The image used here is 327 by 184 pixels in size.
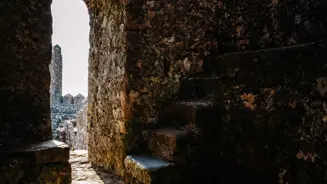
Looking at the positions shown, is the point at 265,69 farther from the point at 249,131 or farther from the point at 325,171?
the point at 325,171

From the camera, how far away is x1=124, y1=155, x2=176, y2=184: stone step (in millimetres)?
1684

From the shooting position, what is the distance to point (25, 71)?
1519 millimetres

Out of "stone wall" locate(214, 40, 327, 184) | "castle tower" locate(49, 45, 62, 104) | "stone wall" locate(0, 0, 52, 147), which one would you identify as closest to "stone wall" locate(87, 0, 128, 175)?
"stone wall" locate(0, 0, 52, 147)

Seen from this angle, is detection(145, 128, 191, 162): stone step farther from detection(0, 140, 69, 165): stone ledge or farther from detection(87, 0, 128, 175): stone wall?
detection(0, 140, 69, 165): stone ledge

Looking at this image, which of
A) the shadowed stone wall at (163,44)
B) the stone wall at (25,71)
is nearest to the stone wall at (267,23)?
the shadowed stone wall at (163,44)

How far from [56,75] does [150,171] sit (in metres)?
21.3

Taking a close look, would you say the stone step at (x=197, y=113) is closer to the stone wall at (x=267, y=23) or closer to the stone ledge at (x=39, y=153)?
the stone wall at (x=267, y=23)

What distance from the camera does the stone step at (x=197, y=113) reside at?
73.8 inches

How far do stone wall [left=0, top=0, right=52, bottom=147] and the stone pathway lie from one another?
0.80 m

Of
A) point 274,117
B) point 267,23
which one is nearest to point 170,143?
point 274,117

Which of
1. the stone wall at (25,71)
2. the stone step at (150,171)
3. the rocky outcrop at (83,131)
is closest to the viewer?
the stone wall at (25,71)

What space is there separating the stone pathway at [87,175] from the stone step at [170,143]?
17.5 inches

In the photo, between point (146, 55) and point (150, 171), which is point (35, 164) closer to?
point (150, 171)

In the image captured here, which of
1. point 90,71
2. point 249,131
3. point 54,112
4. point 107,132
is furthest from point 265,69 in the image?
point 54,112
